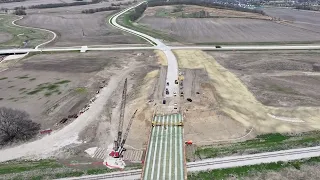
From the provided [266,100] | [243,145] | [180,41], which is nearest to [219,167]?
[243,145]

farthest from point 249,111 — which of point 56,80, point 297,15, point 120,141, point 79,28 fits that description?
point 297,15

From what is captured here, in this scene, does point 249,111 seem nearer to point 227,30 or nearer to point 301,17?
point 227,30

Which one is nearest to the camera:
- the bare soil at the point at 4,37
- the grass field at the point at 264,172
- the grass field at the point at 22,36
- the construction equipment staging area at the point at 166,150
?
the construction equipment staging area at the point at 166,150

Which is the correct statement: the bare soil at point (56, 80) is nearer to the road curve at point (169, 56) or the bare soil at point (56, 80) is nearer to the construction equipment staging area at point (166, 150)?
the road curve at point (169, 56)

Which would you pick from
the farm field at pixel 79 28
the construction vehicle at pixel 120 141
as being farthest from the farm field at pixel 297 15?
the construction vehicle at pixel 120 141

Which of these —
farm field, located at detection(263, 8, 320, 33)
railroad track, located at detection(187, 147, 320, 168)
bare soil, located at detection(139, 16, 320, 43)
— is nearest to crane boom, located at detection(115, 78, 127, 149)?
railroad track, located at detection(187, 147, 320, 168)
